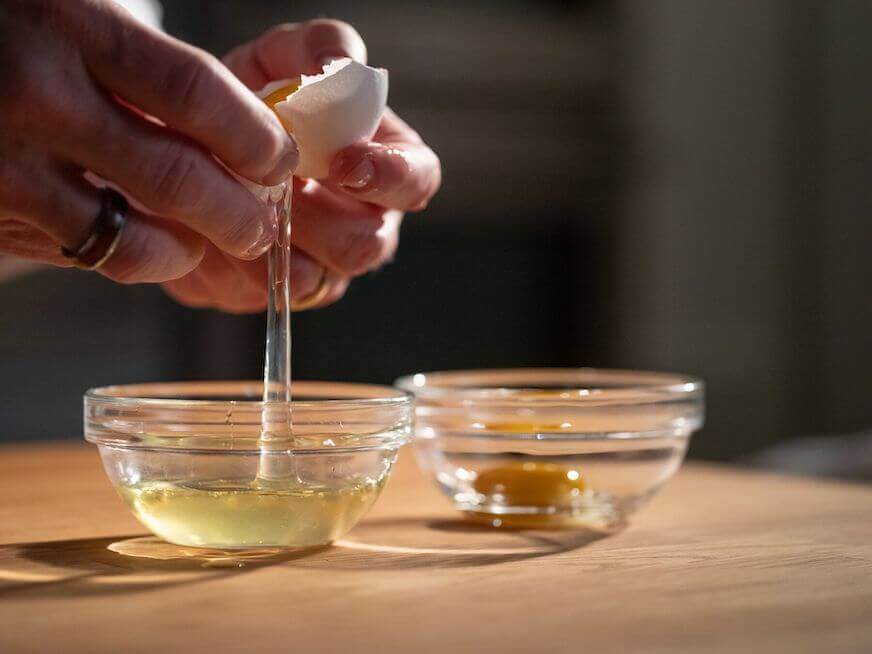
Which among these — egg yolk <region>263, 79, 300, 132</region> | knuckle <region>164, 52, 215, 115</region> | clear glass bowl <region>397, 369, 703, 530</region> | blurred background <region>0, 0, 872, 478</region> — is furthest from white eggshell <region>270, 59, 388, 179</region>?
blurred background <region>0, 0, 872, 478</region>

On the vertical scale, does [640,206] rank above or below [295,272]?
above

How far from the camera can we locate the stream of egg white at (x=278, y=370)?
0.68 meters

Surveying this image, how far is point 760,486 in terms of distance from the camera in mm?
1088

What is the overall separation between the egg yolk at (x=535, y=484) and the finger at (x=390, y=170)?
0.21 metres

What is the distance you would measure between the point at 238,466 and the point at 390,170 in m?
0.23

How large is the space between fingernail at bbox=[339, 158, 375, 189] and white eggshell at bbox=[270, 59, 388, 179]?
1 cm

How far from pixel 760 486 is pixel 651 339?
241 cm

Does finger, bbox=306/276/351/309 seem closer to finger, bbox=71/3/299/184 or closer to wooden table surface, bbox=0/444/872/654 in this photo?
wooden table surface, bbox=0/444/872/654

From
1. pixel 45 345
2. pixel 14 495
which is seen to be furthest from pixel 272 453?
pixel 45 345

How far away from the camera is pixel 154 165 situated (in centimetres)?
61

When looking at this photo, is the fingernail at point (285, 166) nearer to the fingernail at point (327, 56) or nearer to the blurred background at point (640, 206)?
the fingernail at point (327, 56)

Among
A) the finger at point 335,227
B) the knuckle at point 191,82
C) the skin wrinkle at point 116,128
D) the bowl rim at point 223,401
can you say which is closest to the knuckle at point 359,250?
the finger at point 335,227

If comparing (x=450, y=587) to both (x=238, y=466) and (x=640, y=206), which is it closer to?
(x=238, y=466)

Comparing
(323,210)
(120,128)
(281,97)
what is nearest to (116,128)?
(120,128)
